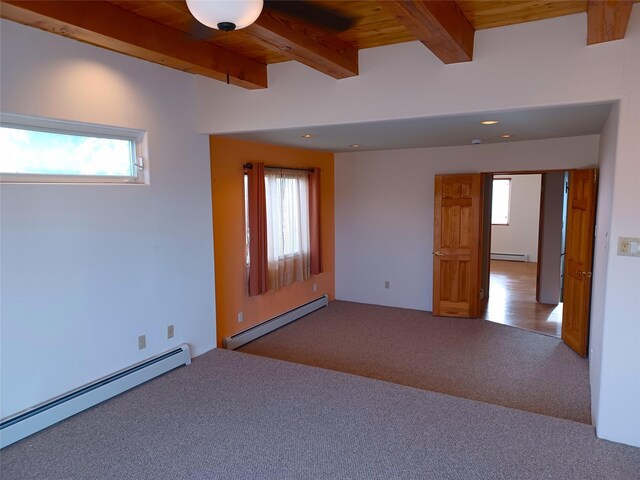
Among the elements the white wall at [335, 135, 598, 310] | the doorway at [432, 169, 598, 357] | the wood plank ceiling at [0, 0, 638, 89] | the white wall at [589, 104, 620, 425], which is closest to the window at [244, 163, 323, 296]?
the white wall at [335, 135, 598, 310]

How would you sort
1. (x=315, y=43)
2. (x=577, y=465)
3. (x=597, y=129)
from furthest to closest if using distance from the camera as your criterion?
(x=597, y=129)
(x=315, y=43)
(x=577, y=465)

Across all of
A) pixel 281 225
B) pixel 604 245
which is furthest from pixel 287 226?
pixel 604 245

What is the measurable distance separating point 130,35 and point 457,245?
4410 mm

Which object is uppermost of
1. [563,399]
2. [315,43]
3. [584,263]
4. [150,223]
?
[315,43]

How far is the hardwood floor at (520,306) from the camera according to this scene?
5.43 metres

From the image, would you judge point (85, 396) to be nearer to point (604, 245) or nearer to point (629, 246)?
point (629, 246)

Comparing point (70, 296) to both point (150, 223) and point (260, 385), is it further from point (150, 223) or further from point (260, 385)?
point (260, 385)

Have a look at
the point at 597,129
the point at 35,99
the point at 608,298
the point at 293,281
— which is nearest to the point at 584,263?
the point at 597,129

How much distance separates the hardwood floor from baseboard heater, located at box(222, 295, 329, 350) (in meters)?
2.30

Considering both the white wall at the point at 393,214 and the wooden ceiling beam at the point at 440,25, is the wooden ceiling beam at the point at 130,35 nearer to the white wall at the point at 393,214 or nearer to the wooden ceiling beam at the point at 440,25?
the wooden ceiling beam at the point at 440,25

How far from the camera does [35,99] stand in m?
2.75

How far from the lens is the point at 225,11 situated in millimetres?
1631

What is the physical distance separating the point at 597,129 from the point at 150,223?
4.33m

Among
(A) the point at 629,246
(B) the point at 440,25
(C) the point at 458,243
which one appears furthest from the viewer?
(C) the point at 458,243
